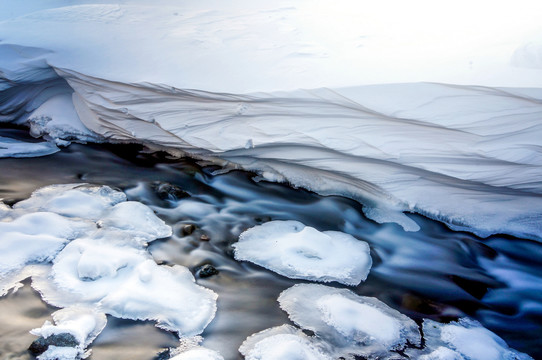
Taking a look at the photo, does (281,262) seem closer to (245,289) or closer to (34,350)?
(245,289)

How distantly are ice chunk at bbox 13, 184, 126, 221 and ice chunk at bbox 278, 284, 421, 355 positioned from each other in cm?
138

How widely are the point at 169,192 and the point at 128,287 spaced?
1034mm

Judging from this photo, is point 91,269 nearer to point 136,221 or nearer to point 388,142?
point 136,221

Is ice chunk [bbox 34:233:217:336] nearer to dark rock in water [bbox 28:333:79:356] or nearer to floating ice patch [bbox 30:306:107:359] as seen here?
floating ice patch [bbox 30:306:107:359]

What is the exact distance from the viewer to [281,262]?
251 centimetres

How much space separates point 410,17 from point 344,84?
1476mm

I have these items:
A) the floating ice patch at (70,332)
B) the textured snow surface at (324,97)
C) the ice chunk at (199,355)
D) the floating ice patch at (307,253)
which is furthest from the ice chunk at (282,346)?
the textured snow surface at (324,97)

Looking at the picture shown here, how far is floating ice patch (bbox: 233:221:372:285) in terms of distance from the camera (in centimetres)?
246

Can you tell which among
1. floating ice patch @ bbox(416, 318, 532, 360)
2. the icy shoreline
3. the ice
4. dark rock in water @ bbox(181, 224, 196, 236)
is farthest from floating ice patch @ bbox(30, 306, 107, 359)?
the ice

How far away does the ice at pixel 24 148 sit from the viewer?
3.54 meters

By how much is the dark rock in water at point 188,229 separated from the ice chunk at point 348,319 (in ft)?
2.51

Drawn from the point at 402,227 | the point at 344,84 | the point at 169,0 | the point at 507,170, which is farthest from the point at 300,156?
the point at 169,0

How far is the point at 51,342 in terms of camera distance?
1849 millimetres

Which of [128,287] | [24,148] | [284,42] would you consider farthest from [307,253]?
[24,148]
